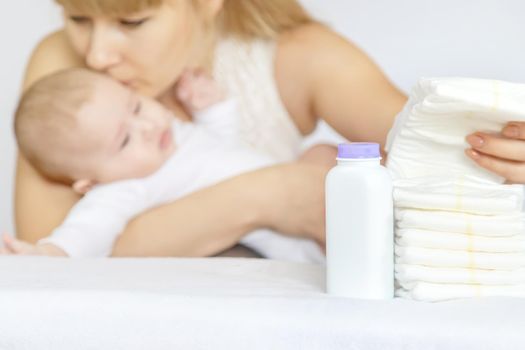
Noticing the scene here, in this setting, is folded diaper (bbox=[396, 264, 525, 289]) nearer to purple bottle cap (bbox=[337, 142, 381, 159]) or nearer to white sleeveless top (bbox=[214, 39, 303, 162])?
purple bottle cap (bbox=[337, 142, 381, 159])

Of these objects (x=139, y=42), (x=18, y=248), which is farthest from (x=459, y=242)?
(x=139, y=42)

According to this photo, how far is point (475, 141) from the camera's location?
1047mm

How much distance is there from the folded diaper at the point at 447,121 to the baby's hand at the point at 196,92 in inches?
35.8

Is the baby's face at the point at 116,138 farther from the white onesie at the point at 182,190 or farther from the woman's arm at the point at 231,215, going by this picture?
the woman's arm at the point at 231,215

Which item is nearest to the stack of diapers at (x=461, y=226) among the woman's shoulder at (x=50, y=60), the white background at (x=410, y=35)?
the woman's shoulder at (x=50, y=60)

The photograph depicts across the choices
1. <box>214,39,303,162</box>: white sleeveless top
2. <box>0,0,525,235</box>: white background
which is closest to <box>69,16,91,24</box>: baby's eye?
<box>214,39,303,162</box>: white sleeveless top

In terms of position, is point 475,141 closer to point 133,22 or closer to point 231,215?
point 231,215

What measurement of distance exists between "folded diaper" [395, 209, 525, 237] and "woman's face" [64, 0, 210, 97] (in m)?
0.96

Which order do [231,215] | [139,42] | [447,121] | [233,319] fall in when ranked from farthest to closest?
1. [139,42]
2. [231,215]
3. [447,121]
4. [233,319]

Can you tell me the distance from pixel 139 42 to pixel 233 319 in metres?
1.05

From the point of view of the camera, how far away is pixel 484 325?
876 millimetres

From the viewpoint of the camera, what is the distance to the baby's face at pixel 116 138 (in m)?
1.76

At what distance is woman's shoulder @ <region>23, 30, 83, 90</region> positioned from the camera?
205 cm

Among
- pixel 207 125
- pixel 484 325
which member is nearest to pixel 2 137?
pixel 207 125
